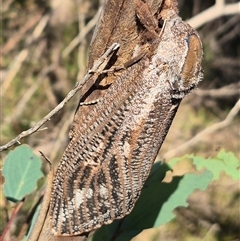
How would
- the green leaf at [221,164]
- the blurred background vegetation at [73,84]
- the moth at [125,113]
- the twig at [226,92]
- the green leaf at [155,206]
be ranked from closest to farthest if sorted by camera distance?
the moth at [125,113] → the green leaf at [155,206] → the green leaf at [221,164] → the blurred background vegetation at [73,84] → the twig at [226,92]

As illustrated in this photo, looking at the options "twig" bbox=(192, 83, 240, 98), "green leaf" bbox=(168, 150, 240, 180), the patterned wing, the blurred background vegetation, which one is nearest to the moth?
the patterned wing

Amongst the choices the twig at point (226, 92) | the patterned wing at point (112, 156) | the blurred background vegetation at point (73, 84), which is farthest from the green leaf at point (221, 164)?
the twig at point (226, 92)

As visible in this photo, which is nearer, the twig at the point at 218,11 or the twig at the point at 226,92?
the twig at the point at 218,11

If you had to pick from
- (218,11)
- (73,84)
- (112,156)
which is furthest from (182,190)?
(73,84)

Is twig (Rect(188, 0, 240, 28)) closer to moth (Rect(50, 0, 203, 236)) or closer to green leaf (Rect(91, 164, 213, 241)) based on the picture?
green leaf (Rect(91, 164, 213, 241))

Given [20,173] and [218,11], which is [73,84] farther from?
[20,173]

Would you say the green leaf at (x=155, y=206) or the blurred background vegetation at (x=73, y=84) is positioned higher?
the green leaf at (x=155, y=206)

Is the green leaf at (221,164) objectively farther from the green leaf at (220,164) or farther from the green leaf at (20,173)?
the green leaf at (20,173)
